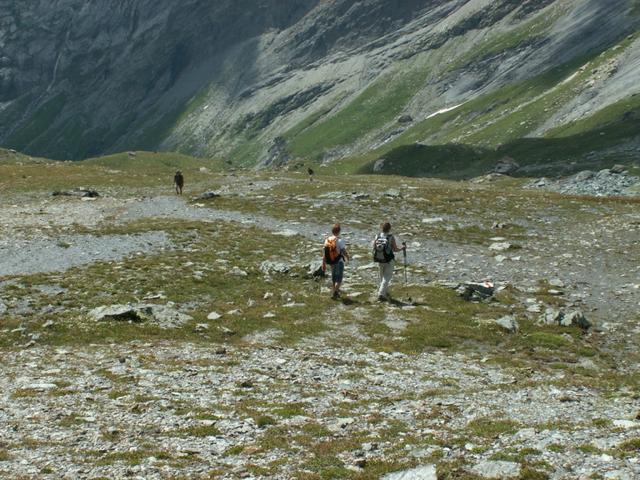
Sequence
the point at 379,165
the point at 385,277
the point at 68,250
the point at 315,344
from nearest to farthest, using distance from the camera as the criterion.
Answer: the point at 315,344 < the point at 385,277 < the point at 68,250 < the point at 379,165

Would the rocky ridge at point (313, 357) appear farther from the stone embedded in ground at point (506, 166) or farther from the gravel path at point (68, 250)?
the stone embedded in ground at point (506, 166)

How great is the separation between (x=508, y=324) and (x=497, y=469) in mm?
12772

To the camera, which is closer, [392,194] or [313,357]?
[313,357]

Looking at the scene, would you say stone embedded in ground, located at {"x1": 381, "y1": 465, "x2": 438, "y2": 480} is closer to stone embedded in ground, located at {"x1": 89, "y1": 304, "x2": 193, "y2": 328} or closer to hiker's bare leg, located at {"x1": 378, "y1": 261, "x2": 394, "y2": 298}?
stone embedded in ground, located at {"x1": 89, "y1": 304, "x2": 193, "y2": 328}

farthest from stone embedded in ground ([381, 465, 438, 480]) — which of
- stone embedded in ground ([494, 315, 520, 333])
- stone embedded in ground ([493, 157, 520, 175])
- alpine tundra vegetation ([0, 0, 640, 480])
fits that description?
stone embedded in ground ([493, 157, 520, 175])

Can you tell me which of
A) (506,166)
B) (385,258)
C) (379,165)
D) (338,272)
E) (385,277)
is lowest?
(385,277)

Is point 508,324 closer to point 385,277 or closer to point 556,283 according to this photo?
point 385,277

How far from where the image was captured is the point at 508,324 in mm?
22375

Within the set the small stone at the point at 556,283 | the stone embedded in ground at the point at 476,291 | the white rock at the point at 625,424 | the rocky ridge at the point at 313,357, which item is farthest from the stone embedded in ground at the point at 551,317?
the white rock at the point at 625,424

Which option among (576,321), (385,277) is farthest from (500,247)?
(576,321)

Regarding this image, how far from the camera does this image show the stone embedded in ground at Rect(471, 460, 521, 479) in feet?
33.0

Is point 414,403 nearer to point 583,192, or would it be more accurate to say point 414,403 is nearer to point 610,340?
point 610,340

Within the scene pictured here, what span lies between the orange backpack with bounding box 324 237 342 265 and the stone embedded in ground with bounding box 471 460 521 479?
1618cm

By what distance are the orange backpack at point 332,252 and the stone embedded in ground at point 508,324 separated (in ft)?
24.3
